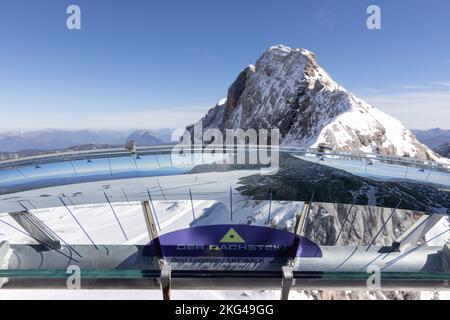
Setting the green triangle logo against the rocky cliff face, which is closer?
the green triangle logo

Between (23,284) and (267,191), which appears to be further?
(267,191)

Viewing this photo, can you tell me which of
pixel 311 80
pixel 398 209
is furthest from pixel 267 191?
pixel 311 80

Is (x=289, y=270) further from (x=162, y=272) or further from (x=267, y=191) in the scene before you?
(x=267, y=191)

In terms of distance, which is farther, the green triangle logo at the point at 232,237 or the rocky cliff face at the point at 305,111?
the rocky cliff face at the point at 305,111

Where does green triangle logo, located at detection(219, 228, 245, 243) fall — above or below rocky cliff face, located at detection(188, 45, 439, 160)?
below

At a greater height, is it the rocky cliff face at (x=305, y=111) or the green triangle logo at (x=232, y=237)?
the rocky cliff face at (x=305, y=111)
